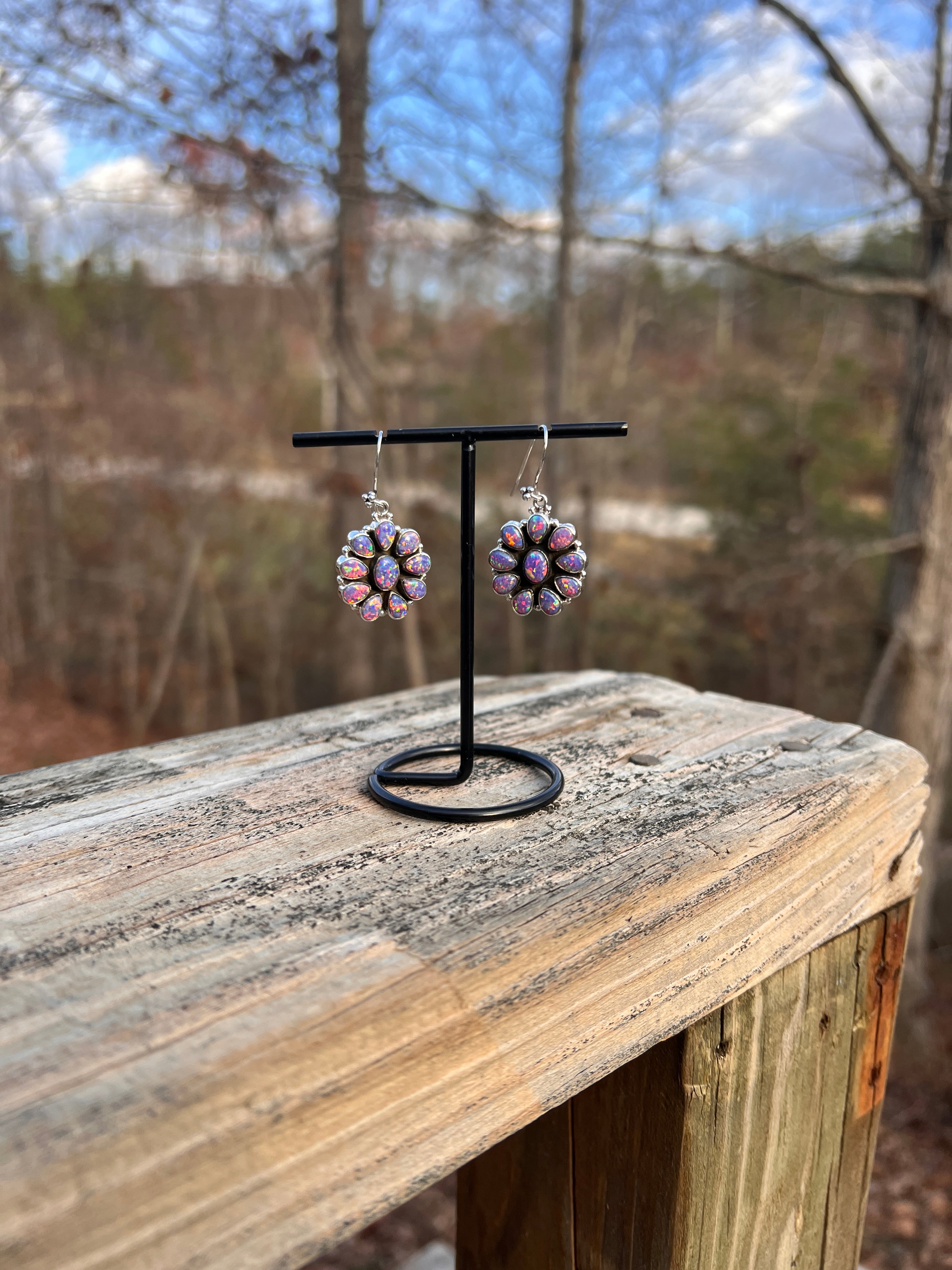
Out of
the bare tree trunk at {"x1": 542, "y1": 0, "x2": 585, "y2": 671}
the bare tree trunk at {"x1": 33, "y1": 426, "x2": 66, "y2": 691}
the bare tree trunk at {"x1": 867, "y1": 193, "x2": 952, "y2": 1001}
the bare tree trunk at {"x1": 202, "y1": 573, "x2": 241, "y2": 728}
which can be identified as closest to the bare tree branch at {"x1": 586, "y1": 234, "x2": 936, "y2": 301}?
the bare tree trunk at {"x1": 867, "y1": 193, "x2": 952, "y2": 1001}

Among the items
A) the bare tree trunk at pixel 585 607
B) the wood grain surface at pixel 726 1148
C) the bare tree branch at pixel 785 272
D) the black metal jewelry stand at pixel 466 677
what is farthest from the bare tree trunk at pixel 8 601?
the wood grain surface at pixel 726 1148

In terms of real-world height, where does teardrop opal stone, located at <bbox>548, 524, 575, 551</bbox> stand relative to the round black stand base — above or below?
above

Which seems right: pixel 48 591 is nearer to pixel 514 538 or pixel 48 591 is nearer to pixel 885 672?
pixel 885 672

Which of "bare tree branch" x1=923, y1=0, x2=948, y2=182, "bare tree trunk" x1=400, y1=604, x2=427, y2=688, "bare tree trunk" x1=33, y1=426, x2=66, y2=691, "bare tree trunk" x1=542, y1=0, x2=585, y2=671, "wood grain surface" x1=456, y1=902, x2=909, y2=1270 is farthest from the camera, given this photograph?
"bare tree trunk" x1=33, y1=426, x2=66, y2=691

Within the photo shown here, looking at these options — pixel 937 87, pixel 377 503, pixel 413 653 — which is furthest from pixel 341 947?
pixel 413 653

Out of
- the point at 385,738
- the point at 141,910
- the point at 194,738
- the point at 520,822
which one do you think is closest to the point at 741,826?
the point at 520,822

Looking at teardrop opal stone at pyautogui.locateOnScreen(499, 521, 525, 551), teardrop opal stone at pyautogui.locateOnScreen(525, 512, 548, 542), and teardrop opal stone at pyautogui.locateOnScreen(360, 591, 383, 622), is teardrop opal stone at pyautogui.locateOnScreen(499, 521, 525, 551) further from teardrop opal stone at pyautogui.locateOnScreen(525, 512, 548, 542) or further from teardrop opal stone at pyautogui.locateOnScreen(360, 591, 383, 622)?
teardrop opal stone at pyautogui.locateOnScreen(360, 591, 383, 622)

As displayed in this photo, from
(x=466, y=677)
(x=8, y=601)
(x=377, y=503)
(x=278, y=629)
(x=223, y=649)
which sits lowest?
(x=223, y=649)

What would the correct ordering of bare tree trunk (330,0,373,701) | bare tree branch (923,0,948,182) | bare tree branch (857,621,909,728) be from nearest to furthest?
bare tree branch (923,0,948,182) < bare tree branch (857,621,909,728) < bare tree trunk (330,0,373,701)
